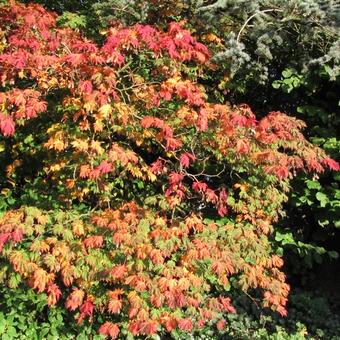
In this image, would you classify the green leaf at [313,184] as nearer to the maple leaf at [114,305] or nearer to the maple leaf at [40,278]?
the maple leaf at [114,305]

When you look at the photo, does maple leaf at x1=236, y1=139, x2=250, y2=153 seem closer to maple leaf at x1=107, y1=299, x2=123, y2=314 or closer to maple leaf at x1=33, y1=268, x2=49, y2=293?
maple leaf at x1=107, y1=299, x2=123, y2=314

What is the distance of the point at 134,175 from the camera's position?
3.65 m

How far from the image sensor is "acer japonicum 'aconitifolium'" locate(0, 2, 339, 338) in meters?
3.14

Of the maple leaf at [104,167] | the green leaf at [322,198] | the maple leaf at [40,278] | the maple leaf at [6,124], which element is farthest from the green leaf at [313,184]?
the maple leaf at [6,124]

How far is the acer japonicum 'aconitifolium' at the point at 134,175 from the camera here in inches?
124

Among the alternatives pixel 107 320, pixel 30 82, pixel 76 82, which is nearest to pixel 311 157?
pixel 76 82

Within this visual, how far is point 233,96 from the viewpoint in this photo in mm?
5305

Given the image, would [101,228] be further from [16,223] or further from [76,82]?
[76,82]

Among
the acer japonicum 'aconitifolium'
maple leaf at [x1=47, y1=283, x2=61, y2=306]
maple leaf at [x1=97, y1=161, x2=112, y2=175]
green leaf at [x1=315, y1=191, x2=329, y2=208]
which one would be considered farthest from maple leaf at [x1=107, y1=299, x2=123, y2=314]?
green leaf at [x1=315, y1=191, x2=329, y2=208]

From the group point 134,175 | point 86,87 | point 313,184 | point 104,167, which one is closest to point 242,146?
point 134,175

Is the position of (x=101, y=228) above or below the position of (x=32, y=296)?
above

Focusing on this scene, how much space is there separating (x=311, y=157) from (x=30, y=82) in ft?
7.62

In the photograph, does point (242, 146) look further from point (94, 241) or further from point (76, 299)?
point (76, 299)

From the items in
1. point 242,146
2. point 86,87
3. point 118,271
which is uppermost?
point 86,87
